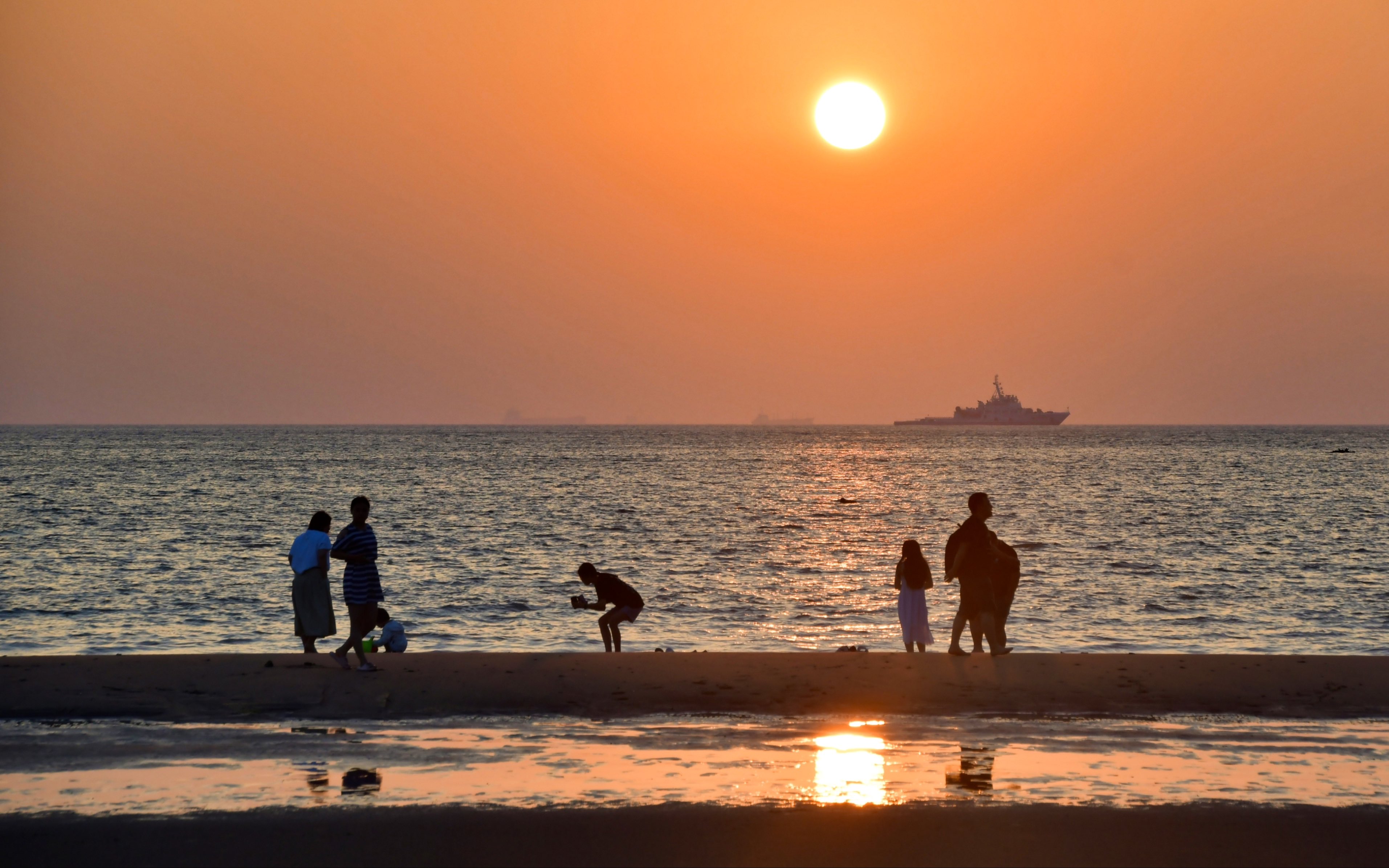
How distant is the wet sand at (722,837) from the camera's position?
7336 mm

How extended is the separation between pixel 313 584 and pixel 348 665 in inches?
58.2

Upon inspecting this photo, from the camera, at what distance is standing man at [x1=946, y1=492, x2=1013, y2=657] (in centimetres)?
1420

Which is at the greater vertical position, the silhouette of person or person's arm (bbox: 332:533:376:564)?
person's arm (bbox: 332:533:376:564)

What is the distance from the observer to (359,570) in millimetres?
13289

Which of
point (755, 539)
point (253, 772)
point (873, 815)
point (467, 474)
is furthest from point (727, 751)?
point (467, 474)

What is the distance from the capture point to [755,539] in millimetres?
47750

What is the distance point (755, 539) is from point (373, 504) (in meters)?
30.5

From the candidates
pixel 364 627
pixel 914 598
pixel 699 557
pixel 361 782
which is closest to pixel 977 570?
pixel 914 598

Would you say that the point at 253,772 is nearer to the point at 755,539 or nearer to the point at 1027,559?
the point at 1027,559

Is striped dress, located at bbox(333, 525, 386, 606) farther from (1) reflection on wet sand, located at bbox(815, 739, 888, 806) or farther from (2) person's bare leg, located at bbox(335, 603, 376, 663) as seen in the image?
(1) reflection on wet sand, located at bbox(815, 739, 888, 806)

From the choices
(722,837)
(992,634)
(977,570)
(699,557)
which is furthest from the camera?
(699,557)

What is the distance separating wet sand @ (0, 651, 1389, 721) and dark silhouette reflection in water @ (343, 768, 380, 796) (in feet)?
7.87

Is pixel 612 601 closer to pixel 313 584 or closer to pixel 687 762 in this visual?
pixel 313 584

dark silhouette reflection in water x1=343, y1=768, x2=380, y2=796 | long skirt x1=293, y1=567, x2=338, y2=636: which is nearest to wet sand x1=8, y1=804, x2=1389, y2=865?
dark silhouette reflection in water x1=343, y1=768, x2=380, y2=796
